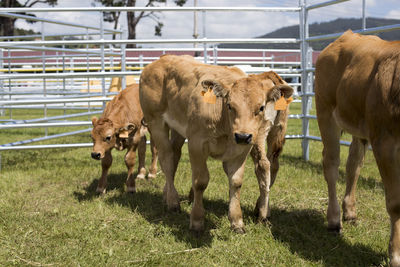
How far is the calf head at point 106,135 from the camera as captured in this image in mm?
5363

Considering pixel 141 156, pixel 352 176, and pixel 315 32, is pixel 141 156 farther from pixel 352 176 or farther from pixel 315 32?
pixel 315 32

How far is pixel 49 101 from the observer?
22.5 feet

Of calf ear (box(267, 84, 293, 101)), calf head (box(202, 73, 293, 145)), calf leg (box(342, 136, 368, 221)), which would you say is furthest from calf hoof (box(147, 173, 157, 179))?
calf ear (box(267, 84, 293, 101))

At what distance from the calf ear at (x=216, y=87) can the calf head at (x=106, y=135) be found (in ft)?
6.72

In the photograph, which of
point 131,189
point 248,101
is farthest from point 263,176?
point 131,189

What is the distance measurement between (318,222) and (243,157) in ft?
3.49

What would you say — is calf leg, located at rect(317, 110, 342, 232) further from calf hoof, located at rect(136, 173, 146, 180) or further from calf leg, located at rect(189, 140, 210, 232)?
calf hoof, located at rect(136, 173, 146, 180)

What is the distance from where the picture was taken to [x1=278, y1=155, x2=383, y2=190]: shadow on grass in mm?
5801

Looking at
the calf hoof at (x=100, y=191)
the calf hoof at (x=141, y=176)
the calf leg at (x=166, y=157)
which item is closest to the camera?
the calf leg at (x=166, y=157)

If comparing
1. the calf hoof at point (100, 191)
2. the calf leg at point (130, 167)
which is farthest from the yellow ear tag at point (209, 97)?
the calf hoof at point (100, 191)

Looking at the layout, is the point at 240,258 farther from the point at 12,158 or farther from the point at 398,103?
the point at 12,158

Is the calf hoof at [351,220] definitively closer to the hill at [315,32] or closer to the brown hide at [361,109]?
the brown hide at [361,109]

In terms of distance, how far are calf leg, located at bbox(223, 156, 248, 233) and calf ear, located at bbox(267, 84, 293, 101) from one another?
67 cm

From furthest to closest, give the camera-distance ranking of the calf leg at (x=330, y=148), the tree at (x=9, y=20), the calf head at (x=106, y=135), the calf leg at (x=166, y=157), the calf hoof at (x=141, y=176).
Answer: the tree at (x=9, y=20) < the calf hoof at (x=141, y=176) < the calf head at (x=106, y=135) < the calf leg at (x=166, y=157) < the calf leg at (x=330, y=148)
